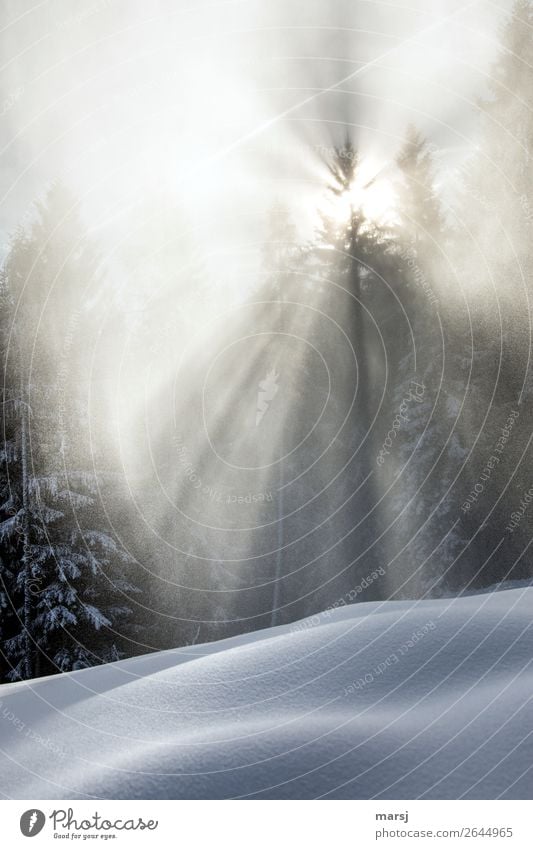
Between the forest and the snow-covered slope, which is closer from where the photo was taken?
the snow-covered slope

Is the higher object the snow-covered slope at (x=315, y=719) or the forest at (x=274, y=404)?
the forest at (x=274, y=404)

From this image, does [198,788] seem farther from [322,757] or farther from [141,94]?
[141,94]

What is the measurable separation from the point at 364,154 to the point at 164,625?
20.5 m

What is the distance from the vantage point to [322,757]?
9.98 feet

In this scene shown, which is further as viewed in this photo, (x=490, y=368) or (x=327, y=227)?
(x=327, y=227)

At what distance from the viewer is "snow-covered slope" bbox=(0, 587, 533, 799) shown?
2.93m

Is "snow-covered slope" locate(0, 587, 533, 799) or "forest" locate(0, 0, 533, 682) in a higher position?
"forest" locate(0, 0, 533, 682)

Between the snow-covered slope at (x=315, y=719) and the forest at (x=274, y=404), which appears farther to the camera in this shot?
the forest at (x=274, y=404)

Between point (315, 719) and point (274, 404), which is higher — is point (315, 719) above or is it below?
below

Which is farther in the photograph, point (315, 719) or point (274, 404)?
point (274, 404)

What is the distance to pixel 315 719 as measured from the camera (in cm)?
349

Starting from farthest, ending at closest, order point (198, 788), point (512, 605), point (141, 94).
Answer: point (141, 94), point (512, 605), point (198, 788)

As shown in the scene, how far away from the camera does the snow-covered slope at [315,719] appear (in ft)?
9.60
